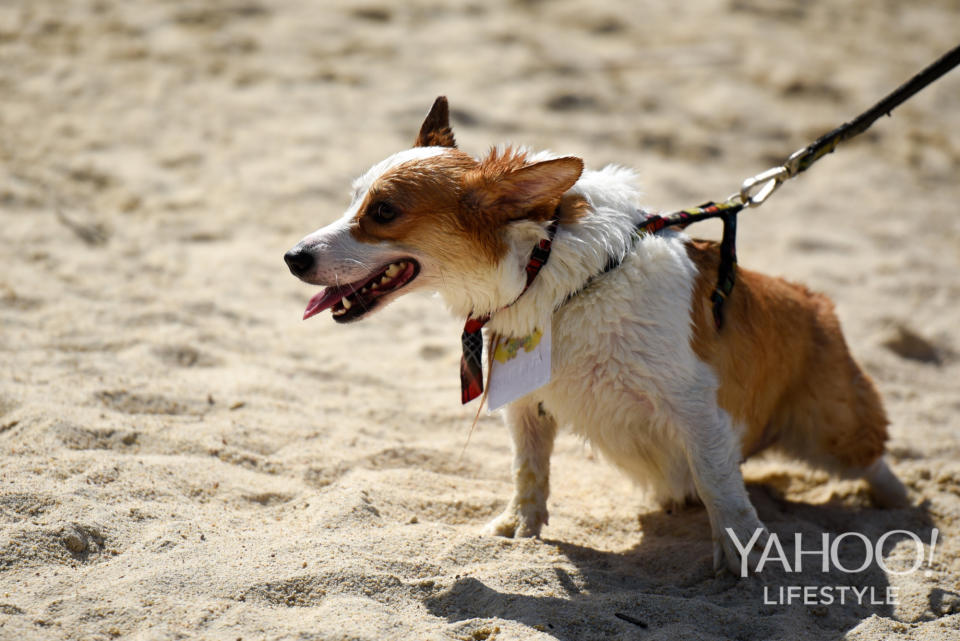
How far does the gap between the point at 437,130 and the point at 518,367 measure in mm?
1005

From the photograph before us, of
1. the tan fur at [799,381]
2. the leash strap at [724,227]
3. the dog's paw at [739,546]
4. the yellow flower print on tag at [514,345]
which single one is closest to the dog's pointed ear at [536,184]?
the leash strap at [724,227]

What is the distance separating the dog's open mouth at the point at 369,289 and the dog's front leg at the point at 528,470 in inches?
28.5

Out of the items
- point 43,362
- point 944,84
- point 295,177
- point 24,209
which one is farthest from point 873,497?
point 944,84

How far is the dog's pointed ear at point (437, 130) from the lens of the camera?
3.38 metres

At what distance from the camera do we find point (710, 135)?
7.42 meters

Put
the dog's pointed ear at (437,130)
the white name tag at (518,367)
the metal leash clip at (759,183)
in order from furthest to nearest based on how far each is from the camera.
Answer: the metal leash clip at (759,183)
the dog's pointed ear at (437,130)
the white name tag at (518,367)

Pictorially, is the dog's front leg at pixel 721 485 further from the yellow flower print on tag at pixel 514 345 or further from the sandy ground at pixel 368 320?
the yellow flower print on tag at pixel 514 345

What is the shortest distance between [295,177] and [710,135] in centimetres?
343

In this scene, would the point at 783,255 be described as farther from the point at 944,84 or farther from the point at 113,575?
the point at 113,575

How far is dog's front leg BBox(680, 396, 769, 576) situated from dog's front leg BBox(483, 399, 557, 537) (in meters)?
0.57

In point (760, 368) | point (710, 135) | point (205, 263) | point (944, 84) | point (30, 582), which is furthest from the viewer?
point (944, 84)

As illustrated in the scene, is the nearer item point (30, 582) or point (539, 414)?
point (30, 582)

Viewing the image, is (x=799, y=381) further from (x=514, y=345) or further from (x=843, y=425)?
(x=514, y=345)

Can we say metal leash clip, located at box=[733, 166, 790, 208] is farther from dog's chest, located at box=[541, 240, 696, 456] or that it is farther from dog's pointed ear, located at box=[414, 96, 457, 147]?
dog's pointed ear, located at box=[414, 96, 457, 147]
